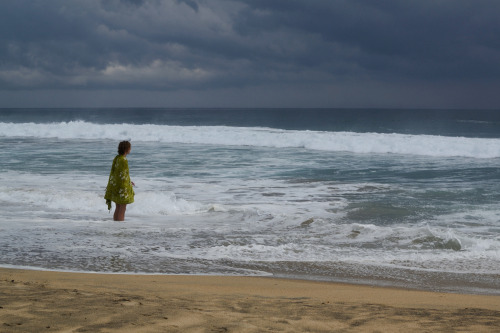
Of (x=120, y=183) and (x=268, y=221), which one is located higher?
(x=120, y=183)

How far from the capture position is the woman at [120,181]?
355 inches

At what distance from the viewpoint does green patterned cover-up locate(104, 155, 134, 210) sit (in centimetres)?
903

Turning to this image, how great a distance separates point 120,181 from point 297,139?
23.6 metres

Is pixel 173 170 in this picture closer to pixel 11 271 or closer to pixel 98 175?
pixel 98 175

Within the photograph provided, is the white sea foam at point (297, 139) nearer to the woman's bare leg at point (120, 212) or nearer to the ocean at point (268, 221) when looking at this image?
the ocean at point (268, 221)

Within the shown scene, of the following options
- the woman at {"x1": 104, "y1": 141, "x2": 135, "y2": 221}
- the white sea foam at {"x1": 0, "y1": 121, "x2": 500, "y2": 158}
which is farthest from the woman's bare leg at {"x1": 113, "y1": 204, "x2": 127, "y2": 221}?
the white sea foam at {"x1": 0, "y1": 121, "x2": 500, "y2": 158}

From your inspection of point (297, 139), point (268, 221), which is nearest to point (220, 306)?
point (268, 221)

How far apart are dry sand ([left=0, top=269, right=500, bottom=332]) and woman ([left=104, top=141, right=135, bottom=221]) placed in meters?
3.37

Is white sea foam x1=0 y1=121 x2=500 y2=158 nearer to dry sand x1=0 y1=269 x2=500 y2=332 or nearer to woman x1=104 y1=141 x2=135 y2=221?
woman x1=104 y1=141 x2=135 y2=221

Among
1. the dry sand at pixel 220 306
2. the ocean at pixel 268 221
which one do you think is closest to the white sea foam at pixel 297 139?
the ocean at pixel 268 221

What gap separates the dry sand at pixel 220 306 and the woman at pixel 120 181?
3369 millimetres

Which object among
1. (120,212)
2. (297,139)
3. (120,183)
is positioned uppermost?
(297,139)

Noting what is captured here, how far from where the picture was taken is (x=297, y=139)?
32031 millimetres

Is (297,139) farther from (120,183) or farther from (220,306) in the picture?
(220,306)
